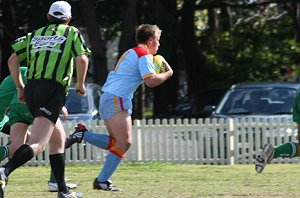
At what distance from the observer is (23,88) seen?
359 inches

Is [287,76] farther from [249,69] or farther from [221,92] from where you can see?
[221,92]

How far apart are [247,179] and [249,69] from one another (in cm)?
1600

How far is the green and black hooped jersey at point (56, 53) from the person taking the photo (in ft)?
29.0

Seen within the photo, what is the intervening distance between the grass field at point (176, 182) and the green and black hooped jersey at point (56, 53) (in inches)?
61.6

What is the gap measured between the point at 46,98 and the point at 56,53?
0.46 metres

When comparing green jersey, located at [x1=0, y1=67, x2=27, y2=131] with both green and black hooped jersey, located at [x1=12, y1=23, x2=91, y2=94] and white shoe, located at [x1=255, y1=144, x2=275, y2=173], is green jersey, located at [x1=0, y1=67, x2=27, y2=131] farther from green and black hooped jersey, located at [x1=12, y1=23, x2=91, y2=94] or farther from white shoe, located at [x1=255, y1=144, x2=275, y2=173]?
white shoe, located at [x1=255, y1=144, x2=275, y2=173]

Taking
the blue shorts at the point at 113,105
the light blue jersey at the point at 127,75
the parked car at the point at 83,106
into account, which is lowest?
the parked car at the point at 83,106

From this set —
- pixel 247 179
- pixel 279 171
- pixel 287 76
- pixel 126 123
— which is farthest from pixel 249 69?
pixel 126 123

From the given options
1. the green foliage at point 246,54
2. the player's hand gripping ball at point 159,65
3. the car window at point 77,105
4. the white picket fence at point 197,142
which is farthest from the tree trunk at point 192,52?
the player's hand gripping ball at point 159,65

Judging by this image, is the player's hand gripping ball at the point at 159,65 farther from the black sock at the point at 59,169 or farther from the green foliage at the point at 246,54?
the green foliage at the point at 246,54

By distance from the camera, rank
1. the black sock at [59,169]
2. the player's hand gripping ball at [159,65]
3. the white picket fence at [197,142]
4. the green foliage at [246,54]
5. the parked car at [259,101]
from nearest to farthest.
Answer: the black sock at [59,169], the player's hand gripping ball at [159,65], the white picket fence at [197,142], the parked car at [259,101], the green foliage at [246,54]

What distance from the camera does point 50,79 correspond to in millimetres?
8820

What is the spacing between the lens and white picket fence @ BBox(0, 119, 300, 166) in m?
16.5

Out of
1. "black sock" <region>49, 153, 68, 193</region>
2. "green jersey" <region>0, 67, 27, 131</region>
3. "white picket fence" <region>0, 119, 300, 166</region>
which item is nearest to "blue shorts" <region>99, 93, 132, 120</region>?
"black sock" <region>49, 153, 68, 193</region>
